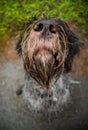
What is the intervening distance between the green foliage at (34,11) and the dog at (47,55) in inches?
19.3

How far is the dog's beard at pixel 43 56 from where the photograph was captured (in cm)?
378

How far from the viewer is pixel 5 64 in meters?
4.54

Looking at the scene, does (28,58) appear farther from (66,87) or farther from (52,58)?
(66,87)

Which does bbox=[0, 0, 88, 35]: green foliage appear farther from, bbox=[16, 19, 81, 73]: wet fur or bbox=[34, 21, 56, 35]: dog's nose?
bbox=[34, 21, 56, 35]: dog's nose

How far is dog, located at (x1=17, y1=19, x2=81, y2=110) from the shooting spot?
3.78 m

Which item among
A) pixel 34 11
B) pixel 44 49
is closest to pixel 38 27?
pixel 44 49

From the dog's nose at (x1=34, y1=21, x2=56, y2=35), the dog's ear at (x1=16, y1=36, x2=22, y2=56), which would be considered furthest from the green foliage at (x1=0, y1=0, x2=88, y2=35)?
the dog's nose at (x1=34, y1=21, x2=56, y2=35)

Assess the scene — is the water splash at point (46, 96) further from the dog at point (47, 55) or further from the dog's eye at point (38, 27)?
the dog's eye at point (38, 27)

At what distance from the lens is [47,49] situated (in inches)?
150

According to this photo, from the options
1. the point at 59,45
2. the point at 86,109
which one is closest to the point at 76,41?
the point at 59,45

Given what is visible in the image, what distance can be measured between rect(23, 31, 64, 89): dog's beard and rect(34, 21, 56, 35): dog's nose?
34 millimetres

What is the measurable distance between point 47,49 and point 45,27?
0.45 ft

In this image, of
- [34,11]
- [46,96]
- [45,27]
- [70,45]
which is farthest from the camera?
[34,11]

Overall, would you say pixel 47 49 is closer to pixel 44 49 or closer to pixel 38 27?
pixel 44 49
